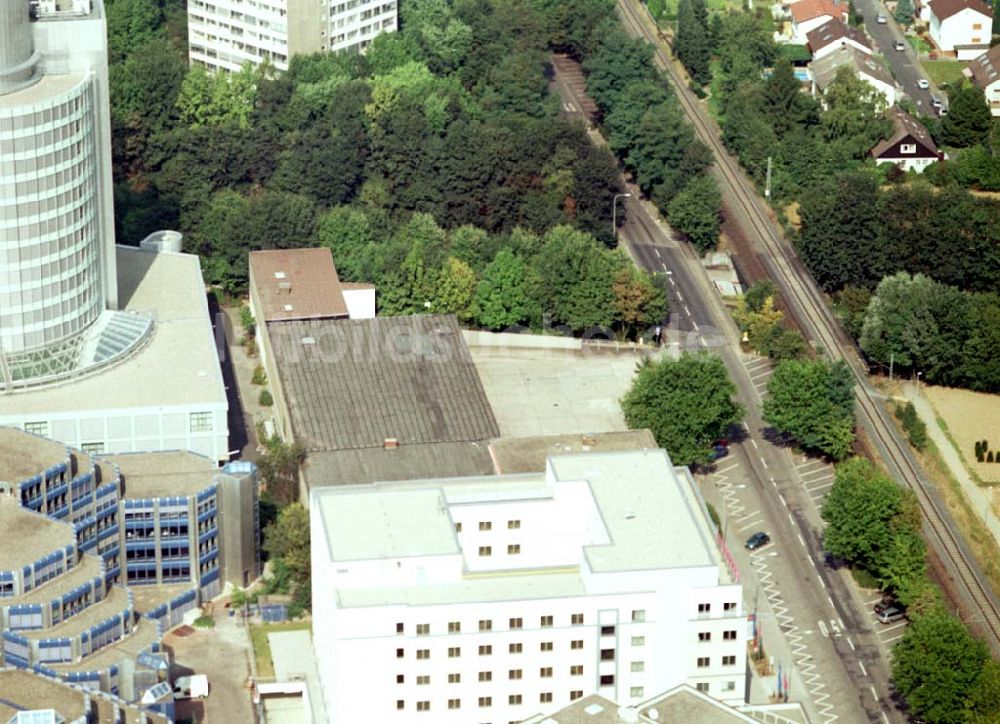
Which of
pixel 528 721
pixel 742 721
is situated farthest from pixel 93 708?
pixel 742 721

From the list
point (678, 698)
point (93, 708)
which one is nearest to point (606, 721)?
point (678, 698)

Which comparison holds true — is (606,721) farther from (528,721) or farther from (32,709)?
(32,709)

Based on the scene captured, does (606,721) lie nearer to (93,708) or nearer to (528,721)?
(528,721)

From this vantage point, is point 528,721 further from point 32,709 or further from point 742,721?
point 32,709

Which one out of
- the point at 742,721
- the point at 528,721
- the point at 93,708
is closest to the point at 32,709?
the point at 93,708

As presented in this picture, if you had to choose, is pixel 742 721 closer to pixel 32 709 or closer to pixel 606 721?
pixel 606 721
